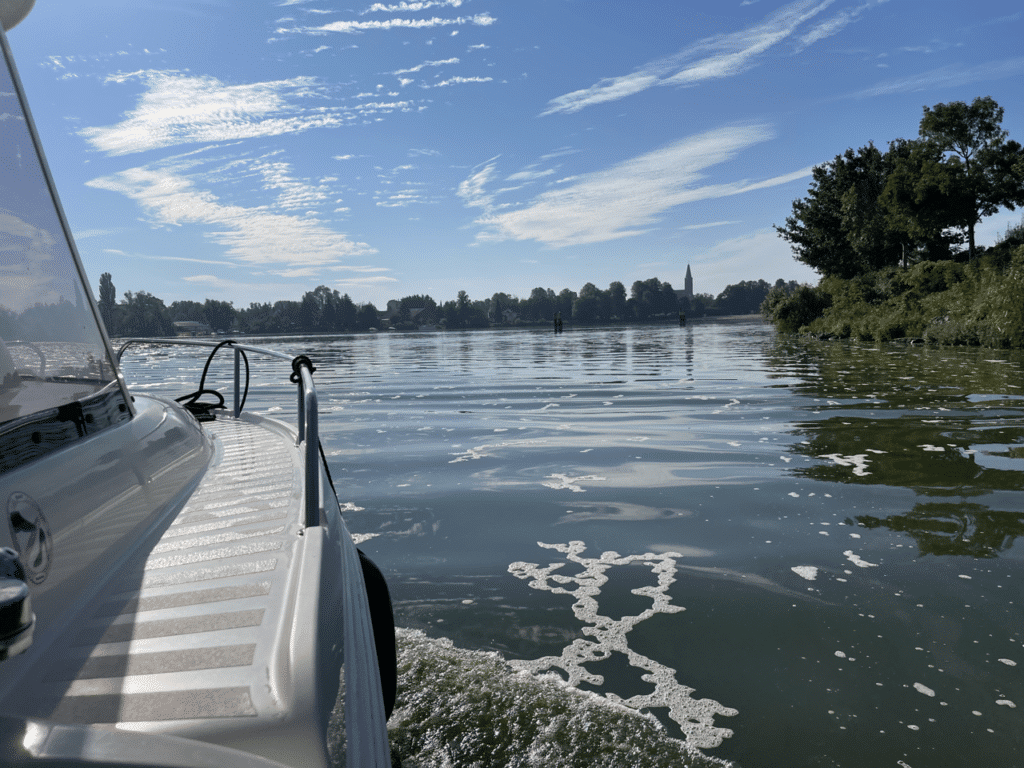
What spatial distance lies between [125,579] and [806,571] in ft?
12.5

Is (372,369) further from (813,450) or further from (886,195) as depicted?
(886,195)

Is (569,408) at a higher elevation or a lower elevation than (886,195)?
lower

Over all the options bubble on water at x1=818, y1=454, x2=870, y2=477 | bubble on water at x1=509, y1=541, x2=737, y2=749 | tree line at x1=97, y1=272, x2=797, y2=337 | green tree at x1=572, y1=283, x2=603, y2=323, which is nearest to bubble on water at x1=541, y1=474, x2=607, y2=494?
bubble on water at x1=509, y1=541, x2=737, y2=749

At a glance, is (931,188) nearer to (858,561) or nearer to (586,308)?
(858,561)

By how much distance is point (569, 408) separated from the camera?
1185 centimetres

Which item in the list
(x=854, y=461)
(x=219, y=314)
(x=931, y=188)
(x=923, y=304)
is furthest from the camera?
(x=219, y=314)

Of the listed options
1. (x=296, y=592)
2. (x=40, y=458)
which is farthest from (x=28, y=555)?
(x=296, y=592)

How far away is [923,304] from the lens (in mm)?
33562

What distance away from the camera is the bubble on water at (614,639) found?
2887 millimetres

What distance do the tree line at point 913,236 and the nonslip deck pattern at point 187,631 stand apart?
96.8ft

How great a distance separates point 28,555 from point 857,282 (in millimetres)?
48810

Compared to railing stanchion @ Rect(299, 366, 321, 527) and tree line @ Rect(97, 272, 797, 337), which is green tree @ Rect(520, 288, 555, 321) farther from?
railing stanchion @ Rect(299, 366, 321, 527)

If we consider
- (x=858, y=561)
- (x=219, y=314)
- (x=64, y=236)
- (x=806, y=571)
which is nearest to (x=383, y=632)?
(x=64, y=236)

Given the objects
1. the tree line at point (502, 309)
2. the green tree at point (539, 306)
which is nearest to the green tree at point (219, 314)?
the tree line at point (502, 309)
